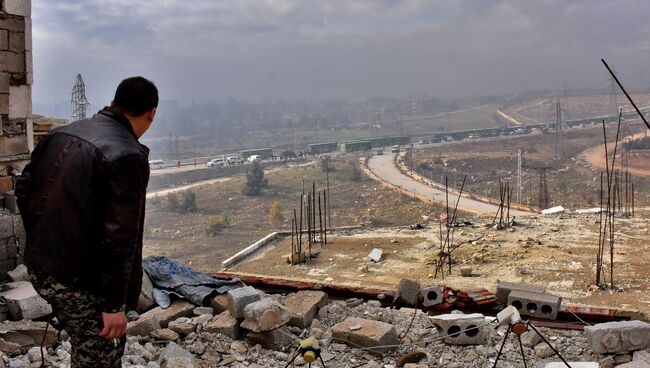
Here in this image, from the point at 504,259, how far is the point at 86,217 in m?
13.7

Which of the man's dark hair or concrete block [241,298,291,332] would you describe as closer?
the man's dark hair

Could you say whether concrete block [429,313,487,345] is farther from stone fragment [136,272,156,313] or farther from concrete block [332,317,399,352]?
stone fragment [136,272,156,313]

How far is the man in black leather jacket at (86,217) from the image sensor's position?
2559mm

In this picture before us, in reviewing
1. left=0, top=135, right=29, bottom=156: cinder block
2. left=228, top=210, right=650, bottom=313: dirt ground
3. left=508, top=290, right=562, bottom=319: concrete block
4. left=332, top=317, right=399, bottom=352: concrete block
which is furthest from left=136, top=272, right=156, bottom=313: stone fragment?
left=228, top=210, right=650, bottom=313: dirt ground

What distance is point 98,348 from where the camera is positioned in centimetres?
281

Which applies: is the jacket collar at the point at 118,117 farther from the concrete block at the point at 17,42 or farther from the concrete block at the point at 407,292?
the concrete block at the point at 17,42

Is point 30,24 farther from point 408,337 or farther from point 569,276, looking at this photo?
point 569,276

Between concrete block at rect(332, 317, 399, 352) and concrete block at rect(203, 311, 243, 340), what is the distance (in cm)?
86

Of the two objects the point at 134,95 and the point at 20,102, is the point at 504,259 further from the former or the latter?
the point at 134,95

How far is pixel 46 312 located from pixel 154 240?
31.2 metres

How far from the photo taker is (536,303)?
18.6 ft

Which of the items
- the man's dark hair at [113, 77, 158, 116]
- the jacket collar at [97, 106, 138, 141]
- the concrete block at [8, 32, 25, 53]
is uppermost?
the concrete block at [8, 32, 25, 53]

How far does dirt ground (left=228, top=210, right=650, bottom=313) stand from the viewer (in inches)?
484

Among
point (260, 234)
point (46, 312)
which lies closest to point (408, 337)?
point (46, 312)
